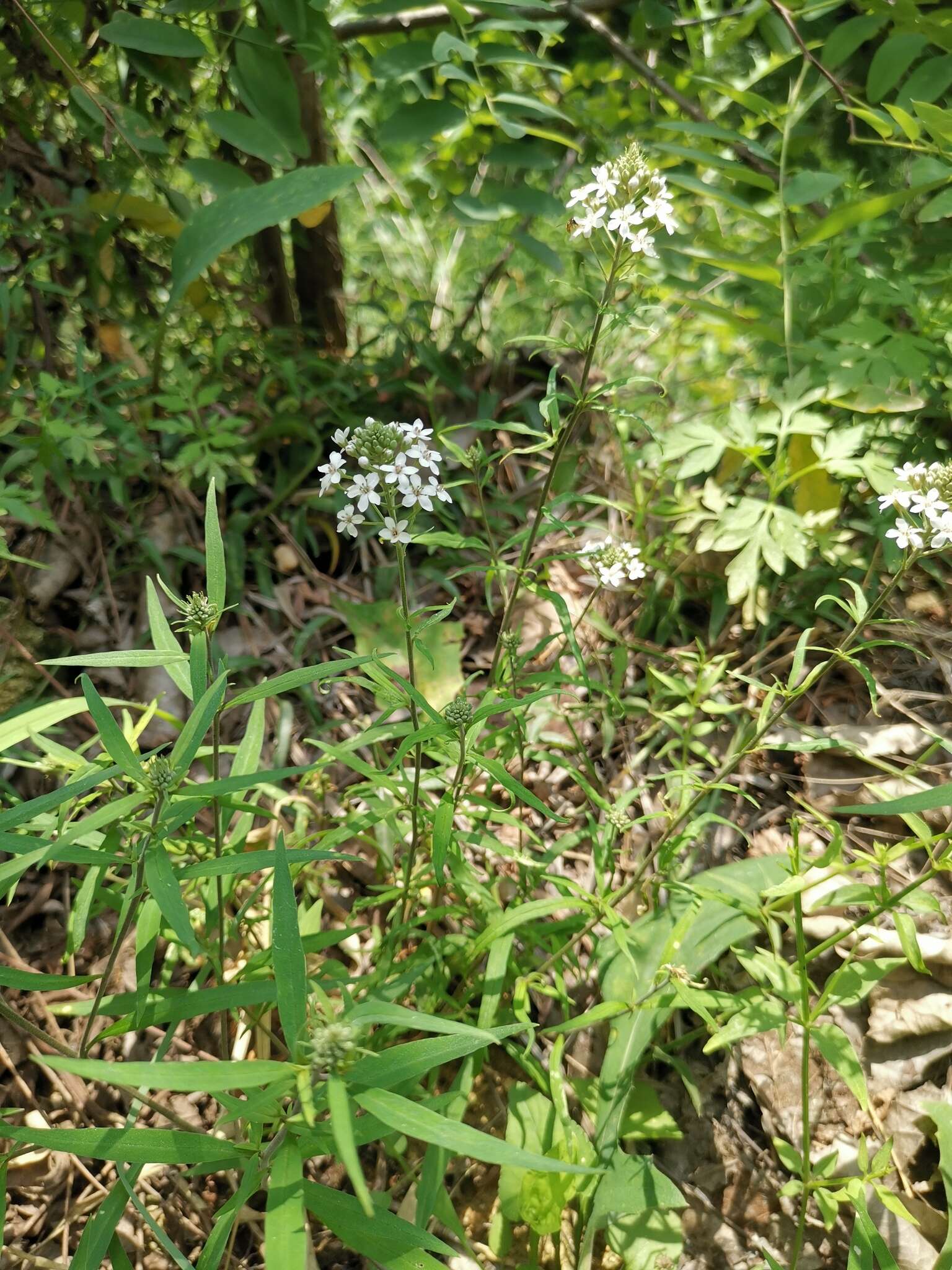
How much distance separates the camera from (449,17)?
2.59 metres

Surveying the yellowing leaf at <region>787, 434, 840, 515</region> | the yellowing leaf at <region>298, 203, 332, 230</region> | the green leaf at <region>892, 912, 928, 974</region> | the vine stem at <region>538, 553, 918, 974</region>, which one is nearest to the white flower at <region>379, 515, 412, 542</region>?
the vine stem at <region>538, 553, 918, 974</region>

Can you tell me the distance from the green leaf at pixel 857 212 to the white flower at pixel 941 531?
112 centimetres

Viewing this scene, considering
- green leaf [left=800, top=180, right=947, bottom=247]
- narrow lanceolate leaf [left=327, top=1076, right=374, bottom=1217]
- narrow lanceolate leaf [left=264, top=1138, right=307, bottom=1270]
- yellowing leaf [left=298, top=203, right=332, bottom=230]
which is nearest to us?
narrow lanceolate leaf [left=327, top=1076, right=374, bottom=1217]

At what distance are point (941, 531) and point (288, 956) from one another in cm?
128

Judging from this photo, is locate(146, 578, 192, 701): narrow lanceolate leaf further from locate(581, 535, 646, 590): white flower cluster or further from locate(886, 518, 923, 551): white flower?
locate(886, 518, 923, 551): white flower

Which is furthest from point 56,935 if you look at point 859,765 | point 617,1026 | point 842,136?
point 842,136

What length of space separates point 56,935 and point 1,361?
1.83 meters

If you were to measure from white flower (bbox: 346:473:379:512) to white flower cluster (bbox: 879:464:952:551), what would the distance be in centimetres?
90

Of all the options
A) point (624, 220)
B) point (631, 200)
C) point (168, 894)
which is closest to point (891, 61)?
point (631, 200)

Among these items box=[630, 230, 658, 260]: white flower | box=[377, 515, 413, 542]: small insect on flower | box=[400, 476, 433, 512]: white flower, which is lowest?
box=[377, 515, 413, 542]: small insect on flower

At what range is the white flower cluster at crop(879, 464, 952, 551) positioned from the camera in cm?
145

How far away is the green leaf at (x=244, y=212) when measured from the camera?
7.47ft

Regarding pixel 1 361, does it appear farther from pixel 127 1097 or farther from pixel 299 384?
pixel 127 1097

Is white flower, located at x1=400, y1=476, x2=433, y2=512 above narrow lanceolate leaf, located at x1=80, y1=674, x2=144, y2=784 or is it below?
above
